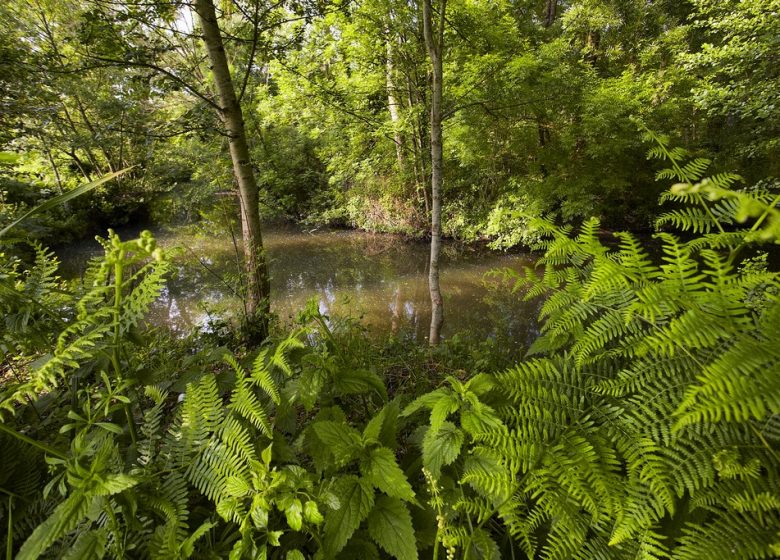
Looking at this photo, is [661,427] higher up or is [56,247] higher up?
[661,427]

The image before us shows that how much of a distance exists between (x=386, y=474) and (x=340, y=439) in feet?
0.60

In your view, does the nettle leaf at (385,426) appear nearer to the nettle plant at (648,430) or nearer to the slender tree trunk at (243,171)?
the nettle plant at (648,430)

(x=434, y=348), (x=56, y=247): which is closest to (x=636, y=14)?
(x=434, y=348)

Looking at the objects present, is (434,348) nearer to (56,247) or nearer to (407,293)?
(407,293)

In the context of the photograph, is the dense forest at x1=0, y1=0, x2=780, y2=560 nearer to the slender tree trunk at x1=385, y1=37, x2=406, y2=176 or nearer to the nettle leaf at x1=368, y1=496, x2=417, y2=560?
the nettle leaf at x1=368, y1=496, x2=417, y2=560

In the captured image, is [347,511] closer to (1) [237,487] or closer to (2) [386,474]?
(2) [386,474]

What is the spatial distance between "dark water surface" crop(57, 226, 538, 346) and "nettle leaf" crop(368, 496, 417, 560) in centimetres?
300

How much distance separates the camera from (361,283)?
797 centimetres

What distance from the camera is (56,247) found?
10461 mm

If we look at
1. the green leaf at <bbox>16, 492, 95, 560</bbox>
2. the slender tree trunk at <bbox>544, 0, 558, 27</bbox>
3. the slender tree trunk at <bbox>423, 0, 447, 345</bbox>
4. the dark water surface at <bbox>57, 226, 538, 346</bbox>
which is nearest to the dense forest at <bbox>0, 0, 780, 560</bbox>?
the green leaf at <bbox>16, 492, 95, 560</bbox>

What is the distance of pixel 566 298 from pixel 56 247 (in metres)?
14.4

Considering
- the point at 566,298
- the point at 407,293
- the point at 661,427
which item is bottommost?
the point at 407,293

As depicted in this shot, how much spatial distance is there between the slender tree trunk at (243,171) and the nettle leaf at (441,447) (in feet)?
9.01

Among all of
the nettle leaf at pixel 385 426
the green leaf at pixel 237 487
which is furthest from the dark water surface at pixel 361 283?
the green leaf at pixel 237 487
